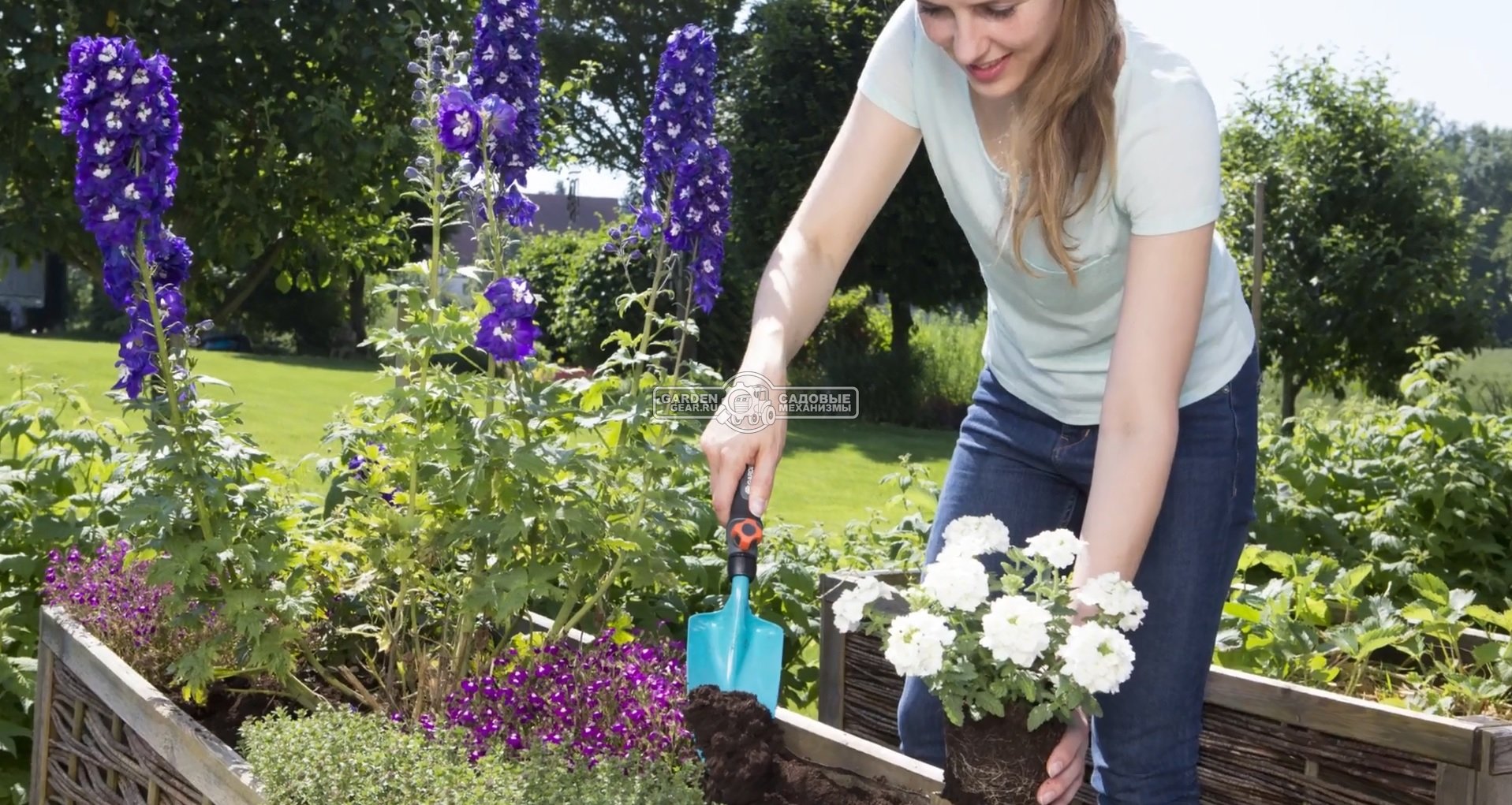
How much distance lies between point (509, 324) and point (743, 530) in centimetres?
73

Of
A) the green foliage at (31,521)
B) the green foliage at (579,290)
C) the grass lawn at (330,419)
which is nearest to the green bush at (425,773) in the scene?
the green foliage at (31,521)

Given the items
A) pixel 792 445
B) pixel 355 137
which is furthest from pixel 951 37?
pixel 792 445

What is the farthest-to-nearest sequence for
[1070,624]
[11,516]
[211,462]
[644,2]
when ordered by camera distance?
[644,2]
[11,516]
[211,462]
[1070,624]

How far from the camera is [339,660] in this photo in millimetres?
2689

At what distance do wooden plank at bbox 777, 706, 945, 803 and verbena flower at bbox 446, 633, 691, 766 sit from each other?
0.18 metres

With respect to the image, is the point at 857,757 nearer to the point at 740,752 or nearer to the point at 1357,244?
the point at 740,752

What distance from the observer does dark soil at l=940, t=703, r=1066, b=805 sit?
4.61 feet

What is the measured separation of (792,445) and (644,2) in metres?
16.3

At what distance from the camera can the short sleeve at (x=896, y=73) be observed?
1776 mm

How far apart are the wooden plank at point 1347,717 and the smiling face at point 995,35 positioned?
51.2 inches

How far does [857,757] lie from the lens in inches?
75.7

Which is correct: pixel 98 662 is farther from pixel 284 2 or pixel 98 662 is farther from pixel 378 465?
pixel 284 2

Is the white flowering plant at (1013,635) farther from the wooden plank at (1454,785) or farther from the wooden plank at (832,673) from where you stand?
the wooden plank at (832,673)

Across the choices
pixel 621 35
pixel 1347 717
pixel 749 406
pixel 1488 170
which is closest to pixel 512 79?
pixel 749 406
